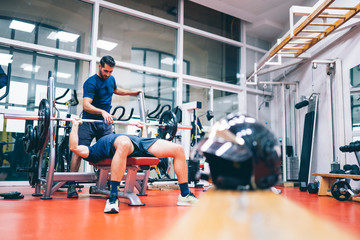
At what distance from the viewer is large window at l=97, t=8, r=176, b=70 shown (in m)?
5.80

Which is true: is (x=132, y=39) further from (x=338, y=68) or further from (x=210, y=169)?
(x=210, y=169)

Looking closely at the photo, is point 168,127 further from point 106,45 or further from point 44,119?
point 106,45

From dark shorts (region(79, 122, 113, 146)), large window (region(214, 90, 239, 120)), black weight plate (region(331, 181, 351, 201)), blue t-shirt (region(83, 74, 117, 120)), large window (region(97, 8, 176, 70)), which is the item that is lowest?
black weight plate (region(331, 181, 351, 201))

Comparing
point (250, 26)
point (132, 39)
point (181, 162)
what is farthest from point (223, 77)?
point (181, 162)

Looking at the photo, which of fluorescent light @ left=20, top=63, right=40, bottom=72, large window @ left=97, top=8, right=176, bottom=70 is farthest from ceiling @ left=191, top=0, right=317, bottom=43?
fluorescent light @ left=20, top=63, right=40, bottom=72

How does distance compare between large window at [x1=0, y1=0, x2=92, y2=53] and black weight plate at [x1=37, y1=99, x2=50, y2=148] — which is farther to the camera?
large window at [x1=0, y1=0, x2=92, y2=53]

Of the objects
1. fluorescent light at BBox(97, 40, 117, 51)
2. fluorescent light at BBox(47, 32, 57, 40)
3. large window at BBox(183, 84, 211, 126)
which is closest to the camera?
fluorescent light at BBox(47, 32, 57, 40)

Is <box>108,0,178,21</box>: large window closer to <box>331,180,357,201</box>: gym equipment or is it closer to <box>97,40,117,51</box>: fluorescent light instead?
<box>97,40,117,51</box>: fluorescent light

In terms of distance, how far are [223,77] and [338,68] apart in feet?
9.39

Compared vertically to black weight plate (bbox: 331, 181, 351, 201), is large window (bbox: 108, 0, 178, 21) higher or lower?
higher

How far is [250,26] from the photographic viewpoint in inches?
288

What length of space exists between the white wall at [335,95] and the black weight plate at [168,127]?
261cm

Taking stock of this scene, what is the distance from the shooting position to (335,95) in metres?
4.80

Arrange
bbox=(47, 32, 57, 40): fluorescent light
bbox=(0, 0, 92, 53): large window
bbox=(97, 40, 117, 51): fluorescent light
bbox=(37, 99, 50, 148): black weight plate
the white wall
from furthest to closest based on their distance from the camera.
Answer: bbox=(97, 40, 117, 51): fluorescent light < bbox=(47, 32, 57, 40): fluorescent light < bbox=(0, 0, 92, 53): large window < the white wall < bbox=(37, 99, 50, 148): black weight plate
